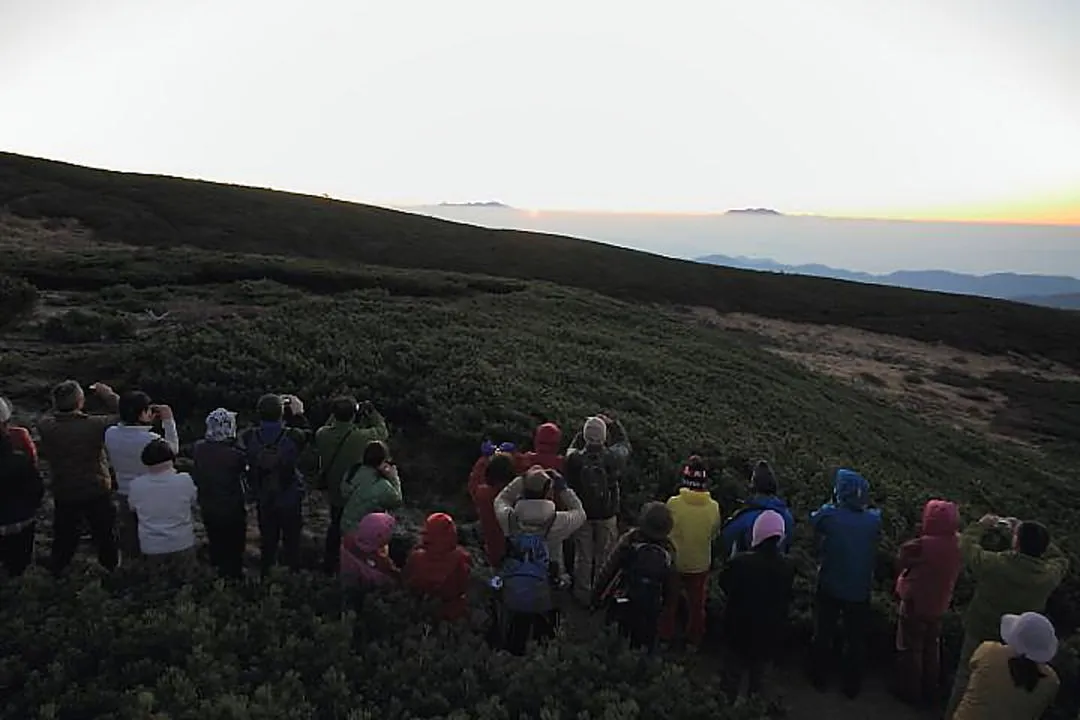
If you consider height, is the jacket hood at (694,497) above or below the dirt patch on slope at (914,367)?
above

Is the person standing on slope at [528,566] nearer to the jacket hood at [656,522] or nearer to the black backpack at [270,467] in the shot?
the jacket hood at [656,522]

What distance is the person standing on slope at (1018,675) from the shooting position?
5879 millimetres

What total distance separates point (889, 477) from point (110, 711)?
16.0m

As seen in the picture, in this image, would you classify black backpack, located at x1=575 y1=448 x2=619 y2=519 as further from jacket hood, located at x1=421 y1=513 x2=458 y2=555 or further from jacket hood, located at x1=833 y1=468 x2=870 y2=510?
jacket hood, located at x1=833 y1=468 x2=870 y2=510

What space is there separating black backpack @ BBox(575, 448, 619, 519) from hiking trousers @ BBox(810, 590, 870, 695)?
8.32ft

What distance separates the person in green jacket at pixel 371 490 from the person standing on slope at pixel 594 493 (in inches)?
86.5

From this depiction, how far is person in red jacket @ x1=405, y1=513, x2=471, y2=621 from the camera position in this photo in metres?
7.94

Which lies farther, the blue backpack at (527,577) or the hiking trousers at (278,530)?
the hiking trousers at (278,530)

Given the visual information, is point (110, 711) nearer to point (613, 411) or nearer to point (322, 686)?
point (322, 686)

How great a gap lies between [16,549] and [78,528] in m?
0.64

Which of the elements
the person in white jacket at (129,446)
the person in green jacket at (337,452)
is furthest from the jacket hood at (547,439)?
the person in white jacket at (129,446)

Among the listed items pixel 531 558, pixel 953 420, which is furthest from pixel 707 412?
pixel 953 420

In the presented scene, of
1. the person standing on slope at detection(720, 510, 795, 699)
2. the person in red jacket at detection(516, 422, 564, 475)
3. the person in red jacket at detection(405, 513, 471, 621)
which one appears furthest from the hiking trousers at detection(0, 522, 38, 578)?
the person standing on slope at detection(720, 510, 795, 699)

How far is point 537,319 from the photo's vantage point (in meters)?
27.0
